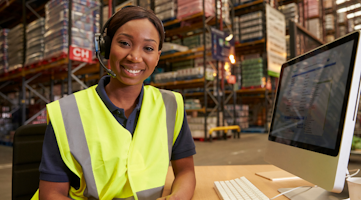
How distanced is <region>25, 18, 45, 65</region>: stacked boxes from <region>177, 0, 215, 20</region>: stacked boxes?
3278 mm

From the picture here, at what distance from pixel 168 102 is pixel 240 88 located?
8.17m

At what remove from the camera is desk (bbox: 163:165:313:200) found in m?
0.93

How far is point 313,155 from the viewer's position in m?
0.83

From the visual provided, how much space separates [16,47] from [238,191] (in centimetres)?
699

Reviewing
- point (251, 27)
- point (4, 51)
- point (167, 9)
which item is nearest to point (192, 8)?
point (167, 9)

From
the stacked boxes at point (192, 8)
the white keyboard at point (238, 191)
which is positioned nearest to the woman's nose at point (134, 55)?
the white keyboard at point (238, 191)

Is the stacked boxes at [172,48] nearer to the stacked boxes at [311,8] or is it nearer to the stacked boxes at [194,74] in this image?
the stacked boxes at [194,74]

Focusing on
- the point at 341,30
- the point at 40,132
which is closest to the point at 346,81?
the point at 40,132

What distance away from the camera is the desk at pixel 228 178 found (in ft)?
3.04

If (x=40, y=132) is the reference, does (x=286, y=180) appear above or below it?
below

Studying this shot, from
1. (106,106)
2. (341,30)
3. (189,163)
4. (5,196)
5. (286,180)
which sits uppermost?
(341,30)

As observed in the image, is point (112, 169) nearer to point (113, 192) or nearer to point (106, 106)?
point (113, 192)

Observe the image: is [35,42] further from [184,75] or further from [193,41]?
[193,41]

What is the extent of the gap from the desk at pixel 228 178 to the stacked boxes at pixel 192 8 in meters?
5.35
